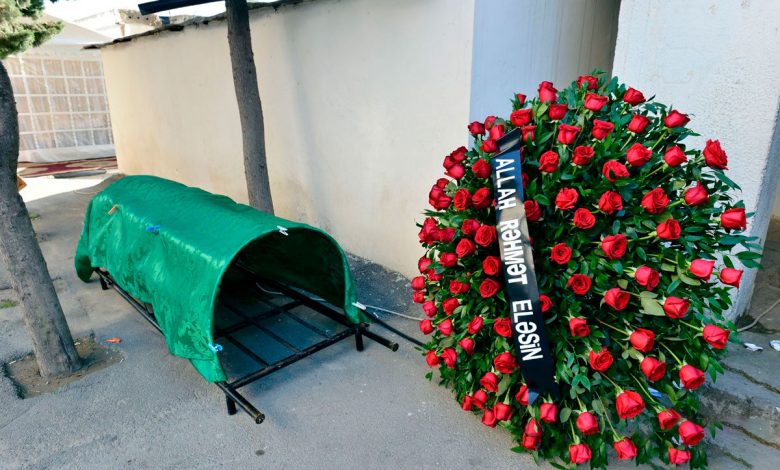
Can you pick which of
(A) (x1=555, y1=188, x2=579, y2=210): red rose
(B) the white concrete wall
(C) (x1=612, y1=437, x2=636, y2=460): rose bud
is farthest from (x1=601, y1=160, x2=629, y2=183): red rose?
(B) the white concrete wall

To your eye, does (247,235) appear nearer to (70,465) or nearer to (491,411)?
(70,465)

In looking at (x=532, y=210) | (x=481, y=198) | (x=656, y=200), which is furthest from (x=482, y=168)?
(x=656, y=200)

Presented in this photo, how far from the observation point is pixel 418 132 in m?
4.77

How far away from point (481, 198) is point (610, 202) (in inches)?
25.6

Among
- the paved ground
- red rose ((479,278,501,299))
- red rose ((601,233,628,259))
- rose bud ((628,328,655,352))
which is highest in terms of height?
red rose ((601,233,628,259))

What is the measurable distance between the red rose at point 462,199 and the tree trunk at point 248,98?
3.28 m

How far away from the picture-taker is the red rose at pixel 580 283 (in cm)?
248

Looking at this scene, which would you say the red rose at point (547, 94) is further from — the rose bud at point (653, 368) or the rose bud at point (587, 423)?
the rose bud at point (587, 423)

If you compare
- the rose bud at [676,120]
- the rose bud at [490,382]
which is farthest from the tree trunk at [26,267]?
the rose bud at [676,120]

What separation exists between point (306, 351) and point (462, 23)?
9.43ft

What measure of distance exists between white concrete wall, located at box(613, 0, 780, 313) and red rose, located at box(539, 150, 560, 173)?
1.64 meters

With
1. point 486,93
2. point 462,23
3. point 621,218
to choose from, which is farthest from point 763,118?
point 462,23

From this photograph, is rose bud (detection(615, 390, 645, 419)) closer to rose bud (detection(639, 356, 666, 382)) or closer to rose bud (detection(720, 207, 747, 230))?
rose bud (detection(639, 356, 666, 382))

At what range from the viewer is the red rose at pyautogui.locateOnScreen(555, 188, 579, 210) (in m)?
2.51
